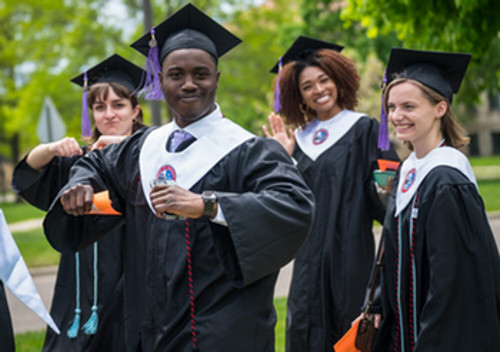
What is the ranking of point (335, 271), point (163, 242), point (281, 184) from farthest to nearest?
1. point (335, 271)
2. point (163, 242)
3. point (281, 184)

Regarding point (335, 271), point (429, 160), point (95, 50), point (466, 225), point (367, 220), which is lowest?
point (335, 271)

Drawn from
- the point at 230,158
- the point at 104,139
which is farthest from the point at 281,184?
the point at 104,139

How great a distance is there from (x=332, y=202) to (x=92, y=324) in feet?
5.49

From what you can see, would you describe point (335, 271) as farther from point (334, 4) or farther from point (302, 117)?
point (334, 4)

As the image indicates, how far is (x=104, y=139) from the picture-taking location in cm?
355

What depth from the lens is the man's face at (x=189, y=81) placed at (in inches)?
105

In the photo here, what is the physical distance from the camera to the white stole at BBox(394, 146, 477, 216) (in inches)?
119

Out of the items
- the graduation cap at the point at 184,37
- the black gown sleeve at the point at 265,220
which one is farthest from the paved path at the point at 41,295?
the black gown sleeve at the point at 265,220

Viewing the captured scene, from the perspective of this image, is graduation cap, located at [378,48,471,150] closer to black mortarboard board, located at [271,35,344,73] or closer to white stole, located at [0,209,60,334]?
black mortarboard board, located at [271,35,344,73]

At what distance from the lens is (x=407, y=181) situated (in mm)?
3180

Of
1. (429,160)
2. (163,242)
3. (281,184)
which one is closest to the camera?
(281,184)

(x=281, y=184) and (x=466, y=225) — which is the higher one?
(x=281, y=184)

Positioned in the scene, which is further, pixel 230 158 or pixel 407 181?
pixel 407 181

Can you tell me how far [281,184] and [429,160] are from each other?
994 millimetres
